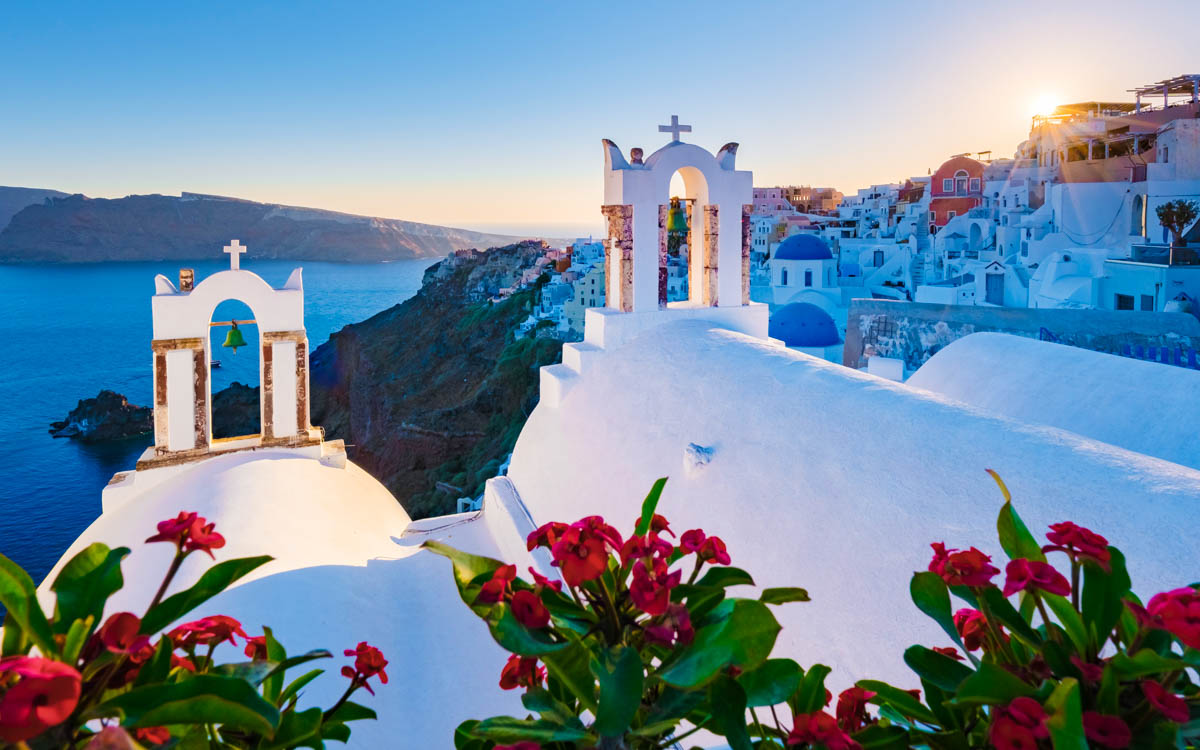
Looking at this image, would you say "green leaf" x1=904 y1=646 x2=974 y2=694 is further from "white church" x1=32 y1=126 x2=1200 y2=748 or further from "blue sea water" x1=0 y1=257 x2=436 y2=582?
"blue sea water" x1=0 y1=257 x2=436 y2=582

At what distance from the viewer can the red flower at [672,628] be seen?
4.17 ft

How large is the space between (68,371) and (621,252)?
64.2 metres

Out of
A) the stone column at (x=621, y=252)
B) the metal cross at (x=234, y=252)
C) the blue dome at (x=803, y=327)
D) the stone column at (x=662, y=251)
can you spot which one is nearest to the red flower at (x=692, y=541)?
the stone column at (x=621, y=252)

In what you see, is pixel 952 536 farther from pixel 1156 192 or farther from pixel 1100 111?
pixel 1100 111

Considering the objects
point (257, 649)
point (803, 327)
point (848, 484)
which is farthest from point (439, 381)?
point (257, 649)

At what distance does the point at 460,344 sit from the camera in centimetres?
5412

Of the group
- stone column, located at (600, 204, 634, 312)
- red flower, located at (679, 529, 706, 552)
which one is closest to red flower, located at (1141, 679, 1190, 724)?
red flower, located at (679, 529, 706, 552)

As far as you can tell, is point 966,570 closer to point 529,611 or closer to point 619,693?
point 619,693

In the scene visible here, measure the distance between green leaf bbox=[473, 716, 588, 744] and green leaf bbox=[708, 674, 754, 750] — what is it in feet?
0.71

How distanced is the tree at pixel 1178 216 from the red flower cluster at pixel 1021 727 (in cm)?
2249

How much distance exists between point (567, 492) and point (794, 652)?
2510 millimetres

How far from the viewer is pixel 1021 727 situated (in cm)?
109

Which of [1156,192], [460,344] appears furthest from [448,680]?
[460,344]

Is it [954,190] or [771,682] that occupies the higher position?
[954,190]
